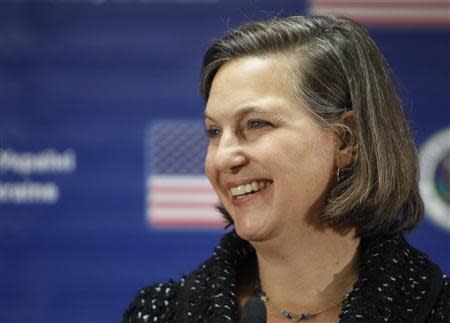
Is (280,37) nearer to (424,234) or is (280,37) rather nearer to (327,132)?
(327,132)

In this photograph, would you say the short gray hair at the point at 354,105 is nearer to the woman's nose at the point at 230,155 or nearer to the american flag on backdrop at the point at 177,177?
the woman's nose at the point at 230,155

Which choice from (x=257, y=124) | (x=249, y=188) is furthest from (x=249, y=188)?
(x=257, y=124)

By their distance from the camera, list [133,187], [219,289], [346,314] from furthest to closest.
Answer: [133,187] < [219,289] < [346,314]

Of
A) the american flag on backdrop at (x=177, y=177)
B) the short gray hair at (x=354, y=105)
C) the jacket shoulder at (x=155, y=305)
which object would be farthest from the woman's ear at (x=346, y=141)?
the american flag on backdrop at (x=177, y=177)

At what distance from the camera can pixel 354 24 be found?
174cm

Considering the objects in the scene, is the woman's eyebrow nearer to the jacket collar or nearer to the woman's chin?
the woman's chin

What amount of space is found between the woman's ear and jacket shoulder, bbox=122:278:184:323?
45cm

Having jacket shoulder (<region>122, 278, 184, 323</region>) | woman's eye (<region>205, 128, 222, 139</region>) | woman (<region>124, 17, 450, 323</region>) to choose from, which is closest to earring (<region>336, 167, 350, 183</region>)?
woman (<region>124, 17, 450, 323</region>)

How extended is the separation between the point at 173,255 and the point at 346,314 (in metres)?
1.52

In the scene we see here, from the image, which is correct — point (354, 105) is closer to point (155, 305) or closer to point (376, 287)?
point (376, 287)

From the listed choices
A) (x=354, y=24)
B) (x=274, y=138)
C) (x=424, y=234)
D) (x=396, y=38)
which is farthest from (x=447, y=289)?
(x=396, y=38)

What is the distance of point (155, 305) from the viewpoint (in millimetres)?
1742

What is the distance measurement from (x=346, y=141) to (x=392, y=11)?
1.56 meters

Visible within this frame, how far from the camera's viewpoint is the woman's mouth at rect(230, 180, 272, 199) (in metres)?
1.59
